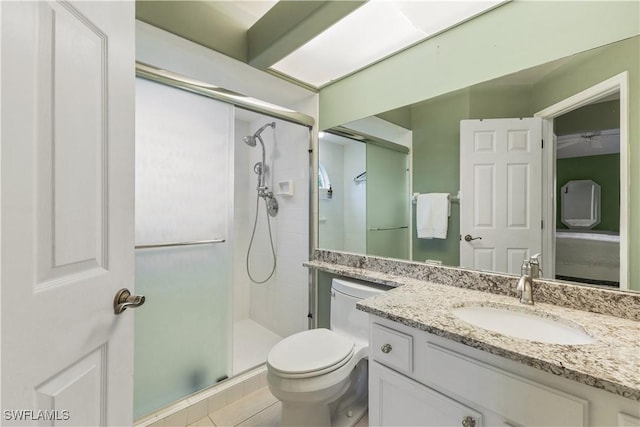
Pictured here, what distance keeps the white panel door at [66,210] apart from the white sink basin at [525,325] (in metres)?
1.15

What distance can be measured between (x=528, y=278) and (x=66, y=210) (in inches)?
58.4

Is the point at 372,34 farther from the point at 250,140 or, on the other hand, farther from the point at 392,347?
the point at 392,347

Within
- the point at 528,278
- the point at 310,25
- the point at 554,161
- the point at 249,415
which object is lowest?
the point at 249,415

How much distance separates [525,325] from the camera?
100cm

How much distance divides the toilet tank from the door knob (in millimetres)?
1109

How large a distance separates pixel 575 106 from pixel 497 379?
1.14m

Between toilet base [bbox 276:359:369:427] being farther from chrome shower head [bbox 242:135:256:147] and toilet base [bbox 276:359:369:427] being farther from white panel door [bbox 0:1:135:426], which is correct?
chrome shower head [bbox 242:135:256:147]

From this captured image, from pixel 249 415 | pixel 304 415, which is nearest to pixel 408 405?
pixel 304 415

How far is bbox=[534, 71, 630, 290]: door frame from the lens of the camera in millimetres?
979

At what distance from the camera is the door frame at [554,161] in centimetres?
98

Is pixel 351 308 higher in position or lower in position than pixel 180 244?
lower

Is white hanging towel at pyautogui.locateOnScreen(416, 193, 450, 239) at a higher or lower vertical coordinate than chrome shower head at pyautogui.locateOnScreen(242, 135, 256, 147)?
lower

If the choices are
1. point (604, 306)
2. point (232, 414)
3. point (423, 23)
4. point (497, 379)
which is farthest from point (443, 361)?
point (423, 23)

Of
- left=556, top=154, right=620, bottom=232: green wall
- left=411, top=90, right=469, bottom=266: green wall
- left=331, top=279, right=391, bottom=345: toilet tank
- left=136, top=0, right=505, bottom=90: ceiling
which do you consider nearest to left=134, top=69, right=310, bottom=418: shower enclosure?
left=136, top=0, right=505, bottom=90: ceiling
